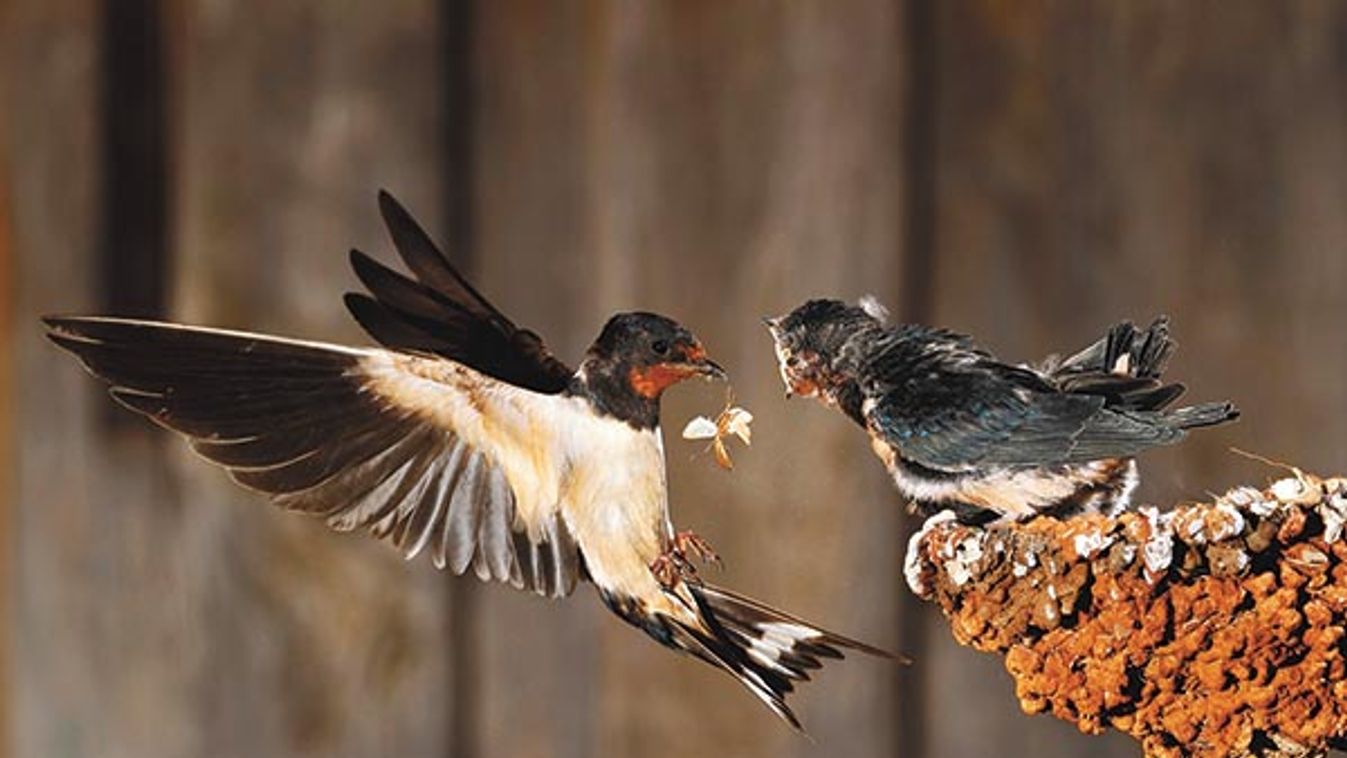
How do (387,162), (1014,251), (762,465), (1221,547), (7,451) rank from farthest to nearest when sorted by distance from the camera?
(7,451)
(387,162)
(1014,251)
(762,465)
(1221,547)

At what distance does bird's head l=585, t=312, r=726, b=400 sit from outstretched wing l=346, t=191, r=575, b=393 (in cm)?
2

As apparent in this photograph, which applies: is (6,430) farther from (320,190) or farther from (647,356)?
(647,356)

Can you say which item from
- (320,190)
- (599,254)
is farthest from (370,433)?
(320,190)

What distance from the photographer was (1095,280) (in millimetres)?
717

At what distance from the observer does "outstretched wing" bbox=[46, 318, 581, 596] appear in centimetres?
37

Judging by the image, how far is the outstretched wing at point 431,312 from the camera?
389 mm

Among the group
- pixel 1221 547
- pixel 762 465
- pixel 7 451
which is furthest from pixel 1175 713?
pixel 7 451

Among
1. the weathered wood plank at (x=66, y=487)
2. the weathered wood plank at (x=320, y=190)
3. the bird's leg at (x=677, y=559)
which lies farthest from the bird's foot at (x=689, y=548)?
the weathered wood plank at (x=66, y=487)

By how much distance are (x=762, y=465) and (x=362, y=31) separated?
1.08 ft

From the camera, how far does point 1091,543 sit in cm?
34

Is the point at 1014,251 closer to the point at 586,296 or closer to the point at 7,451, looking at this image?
the point at 586,296

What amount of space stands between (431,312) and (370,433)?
1.0 inches

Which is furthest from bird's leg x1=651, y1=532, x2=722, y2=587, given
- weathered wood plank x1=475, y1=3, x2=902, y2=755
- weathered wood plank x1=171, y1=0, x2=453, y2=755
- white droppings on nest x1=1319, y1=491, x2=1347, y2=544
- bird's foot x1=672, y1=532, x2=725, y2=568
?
weathered wood plank x1=171, y1=0, x2=453, y2=755

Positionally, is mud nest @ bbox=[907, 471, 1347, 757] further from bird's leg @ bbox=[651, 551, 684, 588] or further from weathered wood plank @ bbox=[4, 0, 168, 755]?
weathered wood plank @ bbox=[4, 0, 168, 755]
